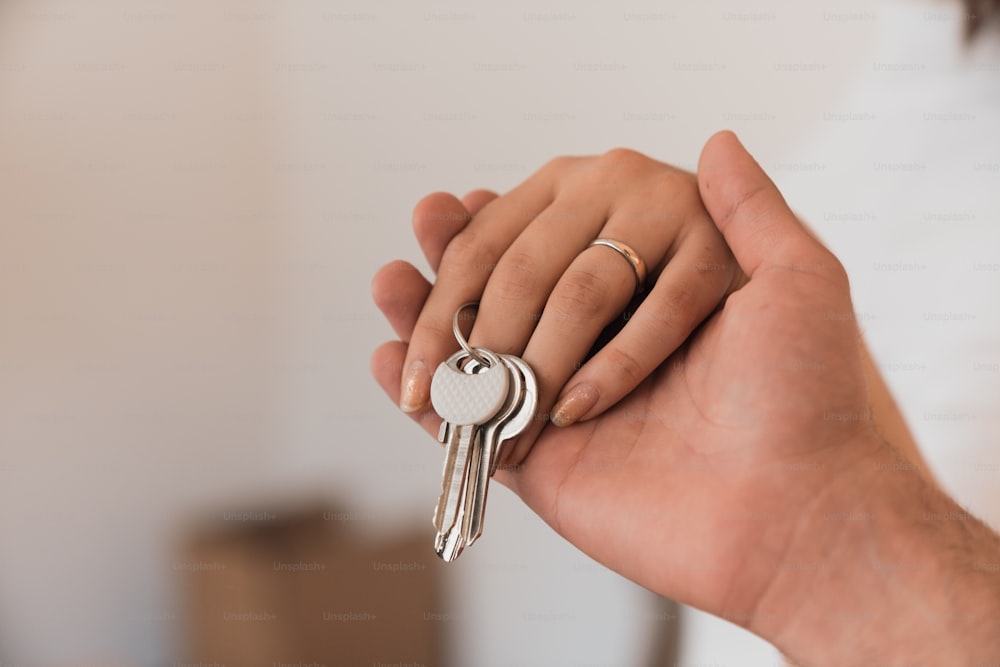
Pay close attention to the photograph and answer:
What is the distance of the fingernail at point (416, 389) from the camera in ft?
2.58

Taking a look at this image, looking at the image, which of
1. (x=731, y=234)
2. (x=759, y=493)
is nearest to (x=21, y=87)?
(x=731, y=234)

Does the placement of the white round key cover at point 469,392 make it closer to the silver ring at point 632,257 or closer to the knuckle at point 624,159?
the silver ring at point 632,257

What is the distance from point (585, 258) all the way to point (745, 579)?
1.17 feet

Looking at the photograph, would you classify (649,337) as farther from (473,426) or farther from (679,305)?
(473,426)

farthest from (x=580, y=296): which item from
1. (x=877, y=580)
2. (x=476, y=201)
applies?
(x=877, y=580)

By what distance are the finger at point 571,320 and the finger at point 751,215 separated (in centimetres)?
12

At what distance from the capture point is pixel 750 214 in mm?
808

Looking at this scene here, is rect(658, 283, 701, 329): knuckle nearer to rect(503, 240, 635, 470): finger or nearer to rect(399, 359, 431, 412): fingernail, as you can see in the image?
rect(503, 240, 635, 470): finger

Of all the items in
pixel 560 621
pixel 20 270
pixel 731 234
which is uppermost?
pixel 731 234

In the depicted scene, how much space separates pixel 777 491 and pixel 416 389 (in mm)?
369

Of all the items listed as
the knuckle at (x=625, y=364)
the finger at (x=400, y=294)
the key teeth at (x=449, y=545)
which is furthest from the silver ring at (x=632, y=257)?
the key teeth at (x=449, y=545)

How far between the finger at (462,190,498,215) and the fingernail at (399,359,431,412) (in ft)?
0.79

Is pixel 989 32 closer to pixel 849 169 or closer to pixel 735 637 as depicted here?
pixel 849 169

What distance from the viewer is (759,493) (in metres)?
0.73
